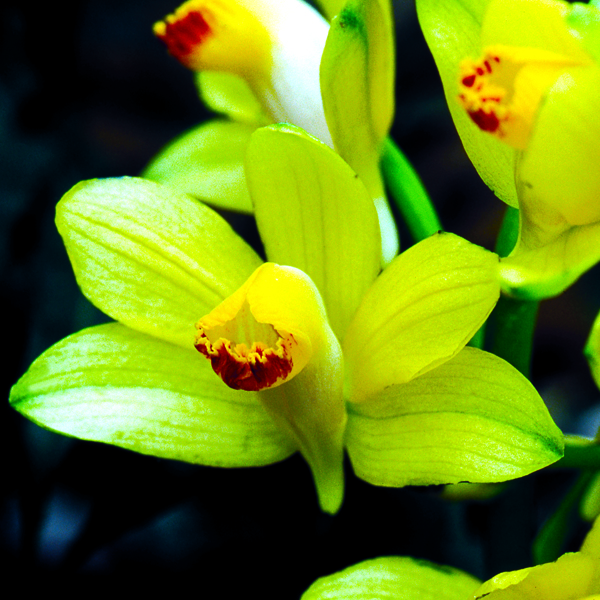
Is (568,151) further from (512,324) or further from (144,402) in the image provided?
(144,402)

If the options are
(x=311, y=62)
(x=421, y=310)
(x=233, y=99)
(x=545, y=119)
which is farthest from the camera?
(x=233, y=99)

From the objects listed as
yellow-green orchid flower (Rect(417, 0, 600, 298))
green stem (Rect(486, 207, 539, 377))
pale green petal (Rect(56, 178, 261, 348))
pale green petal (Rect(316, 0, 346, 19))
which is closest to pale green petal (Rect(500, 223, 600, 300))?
yellow-green orchid flower (Rect(417, 0, 600, 298))

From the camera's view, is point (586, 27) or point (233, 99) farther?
point (233, 99)

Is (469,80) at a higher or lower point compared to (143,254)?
higher

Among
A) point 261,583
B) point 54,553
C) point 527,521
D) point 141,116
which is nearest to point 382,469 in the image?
point 527,521

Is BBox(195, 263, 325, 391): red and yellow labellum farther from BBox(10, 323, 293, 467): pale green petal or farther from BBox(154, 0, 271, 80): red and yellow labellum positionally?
BBox(154, 0, 271, 80): red and yellow labellum

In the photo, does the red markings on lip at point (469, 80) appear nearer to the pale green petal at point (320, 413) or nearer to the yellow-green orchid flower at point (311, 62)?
the yellow-green orchid flower at point (311, 62)

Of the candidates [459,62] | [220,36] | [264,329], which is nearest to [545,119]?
[459,62]
